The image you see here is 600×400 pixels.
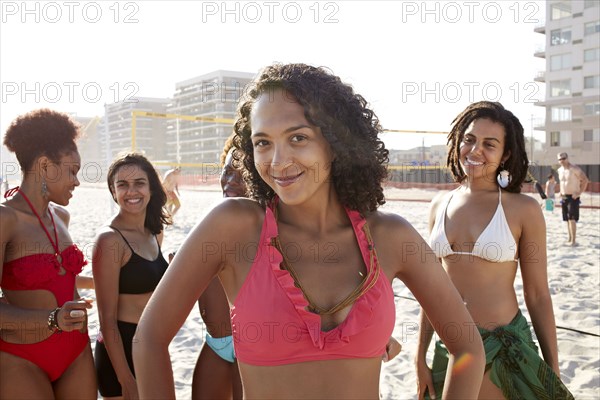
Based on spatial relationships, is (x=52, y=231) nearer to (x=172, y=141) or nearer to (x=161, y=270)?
(x=161, y=270)

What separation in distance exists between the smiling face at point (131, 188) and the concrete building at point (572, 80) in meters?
45.8

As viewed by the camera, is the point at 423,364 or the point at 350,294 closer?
the point at 350,294

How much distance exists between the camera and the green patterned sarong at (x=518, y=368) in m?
2.14

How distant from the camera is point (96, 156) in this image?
274 feet

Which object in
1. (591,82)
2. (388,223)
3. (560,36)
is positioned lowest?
(388,223)

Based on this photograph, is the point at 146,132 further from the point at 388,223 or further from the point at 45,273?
the point at 388,223

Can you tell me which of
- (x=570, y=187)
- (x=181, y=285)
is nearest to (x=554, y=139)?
(x=570, y=187)

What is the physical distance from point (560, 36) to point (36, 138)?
178ft

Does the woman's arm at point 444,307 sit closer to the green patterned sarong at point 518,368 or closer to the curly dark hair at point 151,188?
the green patterned sarong at point 518,368

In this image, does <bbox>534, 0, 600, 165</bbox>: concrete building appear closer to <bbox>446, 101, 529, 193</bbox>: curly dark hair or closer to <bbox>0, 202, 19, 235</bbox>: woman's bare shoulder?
<bbox>446, 101, 529, 193</bbox>: curly dark hair

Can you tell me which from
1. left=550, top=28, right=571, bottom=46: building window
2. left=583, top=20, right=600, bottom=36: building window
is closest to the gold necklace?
left=583, top=20, right=600, bottom=36: building window

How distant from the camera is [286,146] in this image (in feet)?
4.69

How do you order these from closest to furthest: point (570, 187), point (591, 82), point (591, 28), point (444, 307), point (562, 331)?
1. point (444, 307)
2. point (562, 331)
3. point (570, 187)
4. point (591, 82)
5. point (591, 28)

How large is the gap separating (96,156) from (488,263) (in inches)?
3459
